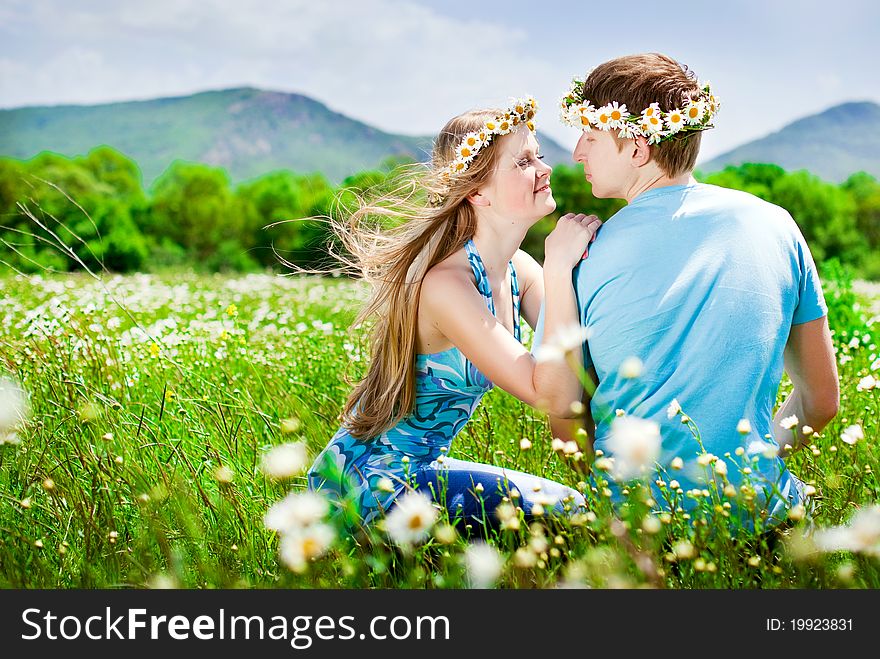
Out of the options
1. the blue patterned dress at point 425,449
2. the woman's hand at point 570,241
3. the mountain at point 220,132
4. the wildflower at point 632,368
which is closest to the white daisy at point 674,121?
the woman's hand at point 570,241

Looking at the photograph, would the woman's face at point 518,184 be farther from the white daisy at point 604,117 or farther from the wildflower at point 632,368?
the wildflower at point 632,368

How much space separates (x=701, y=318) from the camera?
2.18m

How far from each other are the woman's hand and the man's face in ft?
0.37

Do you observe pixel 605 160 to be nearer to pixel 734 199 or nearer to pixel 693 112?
pixel 693 112

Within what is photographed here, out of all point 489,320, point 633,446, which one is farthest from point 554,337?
point 633,446

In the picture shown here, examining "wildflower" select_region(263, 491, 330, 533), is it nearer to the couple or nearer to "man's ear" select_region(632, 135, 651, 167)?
the couple

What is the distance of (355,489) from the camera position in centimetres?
266

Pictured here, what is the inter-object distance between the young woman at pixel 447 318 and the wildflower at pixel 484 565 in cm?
52

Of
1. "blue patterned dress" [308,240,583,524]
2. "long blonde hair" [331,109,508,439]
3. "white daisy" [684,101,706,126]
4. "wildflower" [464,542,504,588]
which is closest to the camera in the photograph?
"wildflower" [464,542,504,588]

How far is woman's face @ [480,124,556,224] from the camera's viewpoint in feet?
9.35

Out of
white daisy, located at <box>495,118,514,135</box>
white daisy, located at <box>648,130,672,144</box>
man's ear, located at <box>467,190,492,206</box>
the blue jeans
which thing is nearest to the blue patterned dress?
the blue jeans

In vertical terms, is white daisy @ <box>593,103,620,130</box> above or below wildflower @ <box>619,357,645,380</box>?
above
